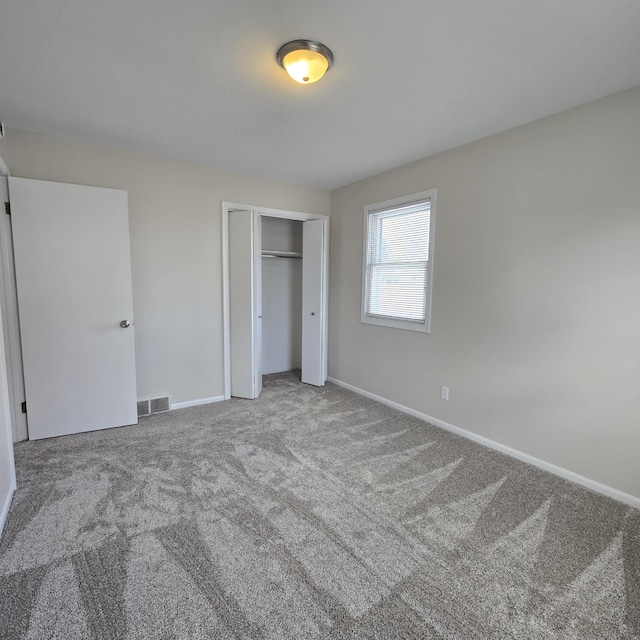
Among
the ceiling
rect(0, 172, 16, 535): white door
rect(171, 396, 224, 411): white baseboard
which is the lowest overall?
rect(171, 396, 224, 411): white baseboard

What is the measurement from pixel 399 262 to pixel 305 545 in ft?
9.16

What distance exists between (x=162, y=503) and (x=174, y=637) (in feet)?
2.91

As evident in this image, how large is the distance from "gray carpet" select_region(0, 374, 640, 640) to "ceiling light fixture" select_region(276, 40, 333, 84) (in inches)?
98.5

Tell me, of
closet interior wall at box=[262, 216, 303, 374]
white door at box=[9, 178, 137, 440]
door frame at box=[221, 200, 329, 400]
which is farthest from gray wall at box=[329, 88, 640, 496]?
white door at box=[9, 178, 137, 440]

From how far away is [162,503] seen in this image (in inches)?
82.0

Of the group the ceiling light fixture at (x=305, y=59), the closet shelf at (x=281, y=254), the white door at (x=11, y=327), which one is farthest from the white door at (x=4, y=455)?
the closet shelf at (x=281, y=254)

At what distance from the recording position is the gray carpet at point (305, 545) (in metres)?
1.39

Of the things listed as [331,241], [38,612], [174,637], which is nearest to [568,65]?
[331,241]

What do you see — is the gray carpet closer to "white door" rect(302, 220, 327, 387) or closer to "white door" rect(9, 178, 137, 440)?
"white door" rect(9, 178, 137, 440)

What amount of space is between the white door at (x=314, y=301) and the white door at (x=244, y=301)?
28.7 inches

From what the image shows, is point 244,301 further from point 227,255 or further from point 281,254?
point 281,254

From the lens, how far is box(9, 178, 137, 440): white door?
2771mm

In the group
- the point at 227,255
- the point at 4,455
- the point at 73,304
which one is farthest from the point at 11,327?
the point at 227,255

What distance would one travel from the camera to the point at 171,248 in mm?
3508
